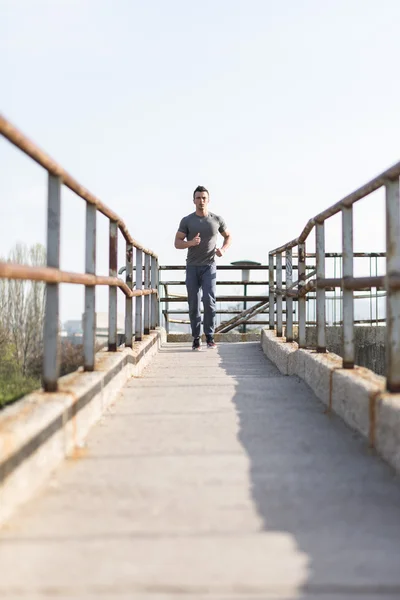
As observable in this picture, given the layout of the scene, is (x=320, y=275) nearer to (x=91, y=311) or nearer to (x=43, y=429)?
(x=91, y=311)

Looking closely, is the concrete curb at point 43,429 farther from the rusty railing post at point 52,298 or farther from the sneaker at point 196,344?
the sneaker at point 196,344

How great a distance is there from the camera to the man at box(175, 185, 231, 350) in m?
7.74

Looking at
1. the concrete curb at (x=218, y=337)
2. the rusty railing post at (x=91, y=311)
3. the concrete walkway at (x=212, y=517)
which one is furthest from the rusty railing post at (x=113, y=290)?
the concrete curb at (x=218, y=337)

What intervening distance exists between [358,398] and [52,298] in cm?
158

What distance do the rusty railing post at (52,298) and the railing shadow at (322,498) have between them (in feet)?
3.16

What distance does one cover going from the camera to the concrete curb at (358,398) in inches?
114

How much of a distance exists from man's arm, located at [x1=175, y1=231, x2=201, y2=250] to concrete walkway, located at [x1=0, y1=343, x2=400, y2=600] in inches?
155

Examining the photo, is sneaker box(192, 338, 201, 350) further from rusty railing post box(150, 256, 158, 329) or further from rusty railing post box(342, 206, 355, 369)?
rusty railing post box(342, 206, 355, 369)

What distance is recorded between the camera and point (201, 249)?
7867mm

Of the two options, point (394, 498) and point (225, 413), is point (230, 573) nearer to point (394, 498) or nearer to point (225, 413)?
point (394, 498)

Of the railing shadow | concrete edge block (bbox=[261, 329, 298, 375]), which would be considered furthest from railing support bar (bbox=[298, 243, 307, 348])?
the railing shadow

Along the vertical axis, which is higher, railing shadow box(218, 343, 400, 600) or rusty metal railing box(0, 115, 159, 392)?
rusty metal railing box(0, 115, 159, 392)

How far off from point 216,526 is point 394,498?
28.8 inches

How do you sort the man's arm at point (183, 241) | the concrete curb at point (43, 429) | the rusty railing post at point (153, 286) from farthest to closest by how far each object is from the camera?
the rusty railing post at point (153, 286) → the man's arm at point (183, 241) → the concrete curb at point (43, 429)
